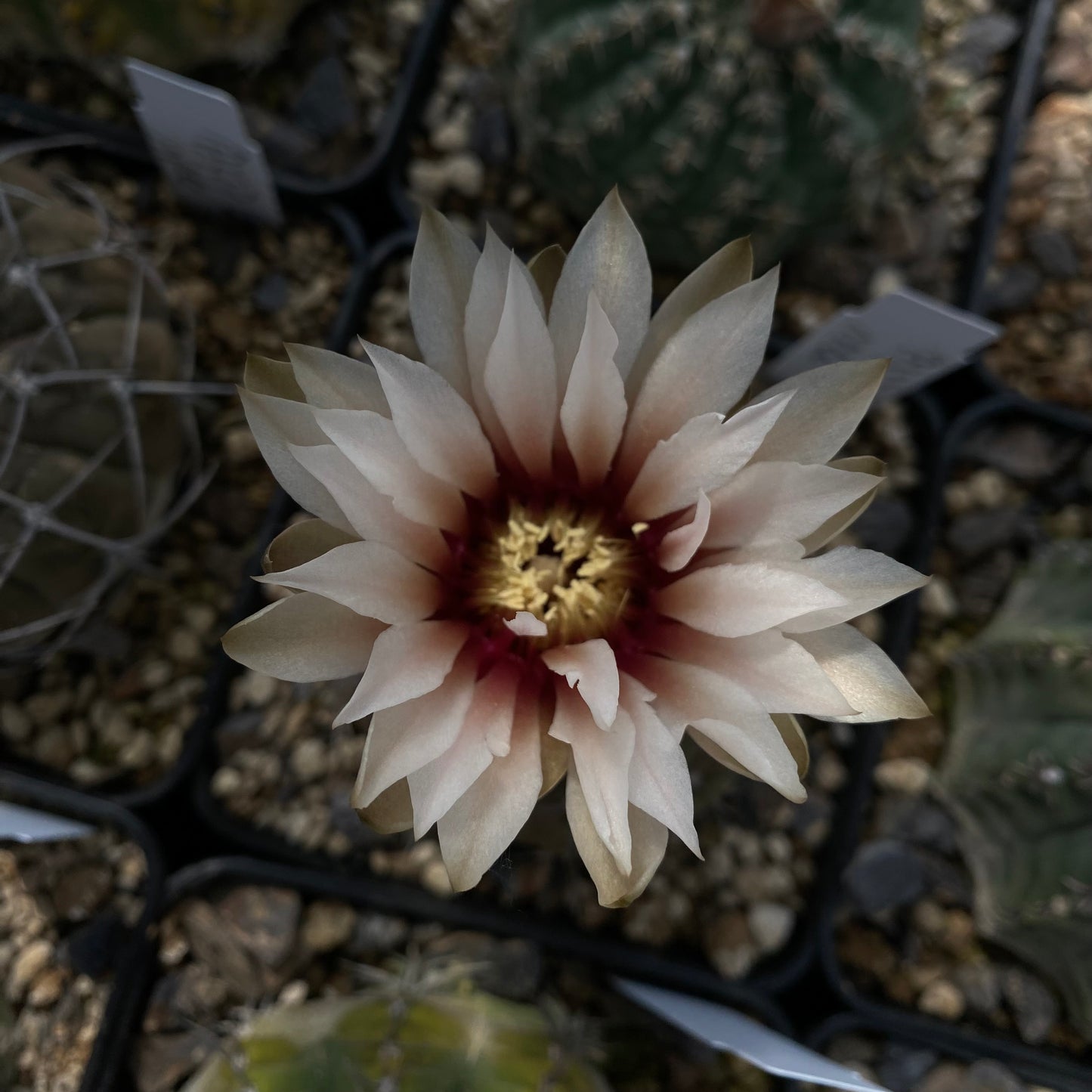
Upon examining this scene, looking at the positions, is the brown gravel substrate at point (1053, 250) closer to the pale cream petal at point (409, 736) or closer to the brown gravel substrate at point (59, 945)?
the pale cream petal at point (409, 736)

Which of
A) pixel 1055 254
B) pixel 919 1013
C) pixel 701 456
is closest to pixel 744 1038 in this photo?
pixel 919 1013

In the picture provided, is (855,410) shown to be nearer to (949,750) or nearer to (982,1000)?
(949,750)

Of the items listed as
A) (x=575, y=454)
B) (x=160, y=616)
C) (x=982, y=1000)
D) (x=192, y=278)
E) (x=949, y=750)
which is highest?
(x=575, y=454)

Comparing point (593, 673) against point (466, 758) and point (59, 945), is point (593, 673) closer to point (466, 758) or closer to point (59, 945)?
point (466, 758)

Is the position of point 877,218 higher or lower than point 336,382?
lower

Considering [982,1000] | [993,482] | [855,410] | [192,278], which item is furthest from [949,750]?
[192,278]

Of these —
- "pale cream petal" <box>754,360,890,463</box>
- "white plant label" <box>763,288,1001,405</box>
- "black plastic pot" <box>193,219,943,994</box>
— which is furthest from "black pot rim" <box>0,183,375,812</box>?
"pale cream petal" <box>754,360,890,463</box>

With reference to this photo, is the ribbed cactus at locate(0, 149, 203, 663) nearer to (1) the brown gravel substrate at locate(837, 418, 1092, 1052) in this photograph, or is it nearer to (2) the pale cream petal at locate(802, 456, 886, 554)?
(2) the pale cream petal at locate(802, 456, 886, 554)

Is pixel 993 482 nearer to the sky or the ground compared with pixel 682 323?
nearer to the ground
